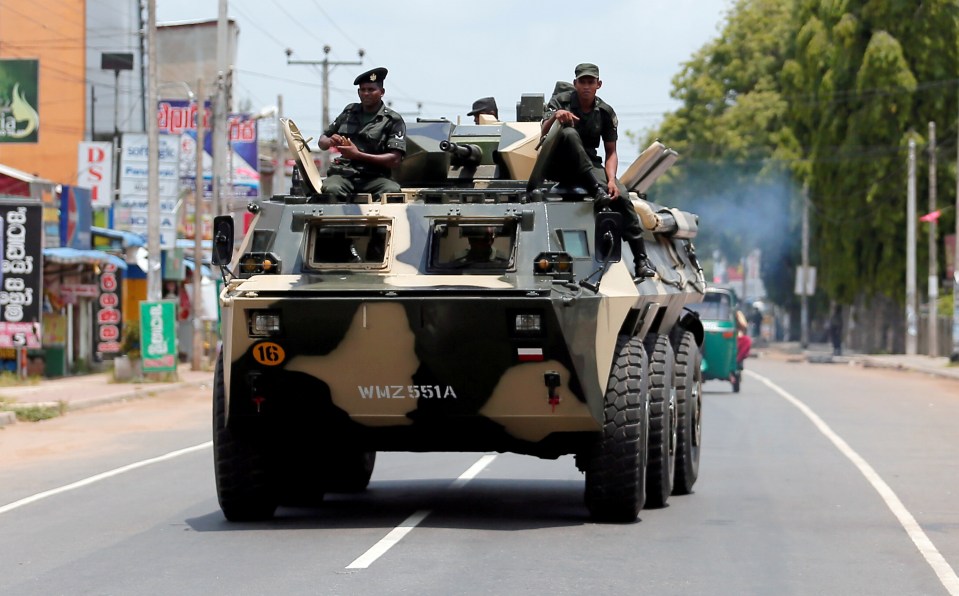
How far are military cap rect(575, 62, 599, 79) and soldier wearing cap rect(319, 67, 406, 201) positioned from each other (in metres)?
1.35

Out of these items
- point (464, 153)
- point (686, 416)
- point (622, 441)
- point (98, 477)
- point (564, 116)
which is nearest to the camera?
point (622, 441)

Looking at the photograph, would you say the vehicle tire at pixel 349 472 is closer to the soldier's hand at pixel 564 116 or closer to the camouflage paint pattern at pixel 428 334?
the camouflage paint pattern at pixel 428 334

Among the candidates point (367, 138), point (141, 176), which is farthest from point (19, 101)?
point (367, 138)

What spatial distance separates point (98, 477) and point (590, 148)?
20.4 feet

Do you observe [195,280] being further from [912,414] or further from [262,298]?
[262,298]

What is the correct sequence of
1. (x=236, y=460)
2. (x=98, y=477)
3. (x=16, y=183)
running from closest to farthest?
(x=236, y=460) < (x=98, y=477) < (x=16, y=183)

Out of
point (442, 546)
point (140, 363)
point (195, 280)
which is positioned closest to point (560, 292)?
point (442, 546)

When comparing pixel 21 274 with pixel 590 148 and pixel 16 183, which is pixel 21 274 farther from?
pixel 590 148

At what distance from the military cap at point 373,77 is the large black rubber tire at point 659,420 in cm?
279

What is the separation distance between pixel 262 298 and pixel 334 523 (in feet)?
6.15

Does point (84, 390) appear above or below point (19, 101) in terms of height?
below

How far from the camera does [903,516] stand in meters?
12.8

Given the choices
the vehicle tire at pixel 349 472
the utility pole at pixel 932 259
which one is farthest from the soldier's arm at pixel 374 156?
the utility pole at pixel 932 259

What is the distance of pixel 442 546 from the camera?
10.7 meters
